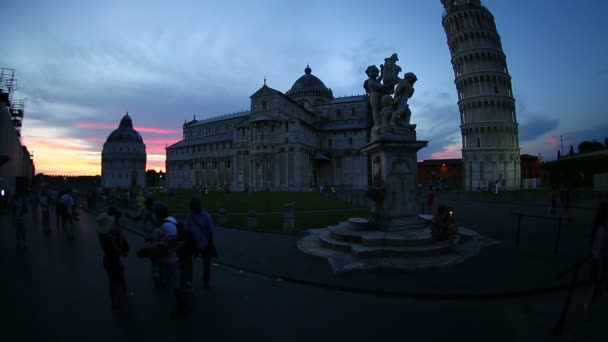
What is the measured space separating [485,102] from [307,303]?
54950 millimetres

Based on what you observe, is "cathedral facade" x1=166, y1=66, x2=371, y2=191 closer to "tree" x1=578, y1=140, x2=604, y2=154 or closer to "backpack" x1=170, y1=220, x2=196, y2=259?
"backpack" x1=170, y1=220, x2=196, y2=259

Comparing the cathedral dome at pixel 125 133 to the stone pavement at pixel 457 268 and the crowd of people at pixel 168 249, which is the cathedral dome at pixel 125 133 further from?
the crowd of people at pixel 168 249

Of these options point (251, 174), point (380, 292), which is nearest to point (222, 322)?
point (380, 292)

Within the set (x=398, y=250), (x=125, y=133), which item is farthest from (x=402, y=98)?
(x=125, y=133)

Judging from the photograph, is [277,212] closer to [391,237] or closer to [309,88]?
[391,237]

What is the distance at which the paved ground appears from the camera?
14.7 ft

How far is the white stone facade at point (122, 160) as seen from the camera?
10944 centimetres

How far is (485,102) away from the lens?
166ft

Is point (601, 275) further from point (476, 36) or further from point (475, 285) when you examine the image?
point (476, 36)

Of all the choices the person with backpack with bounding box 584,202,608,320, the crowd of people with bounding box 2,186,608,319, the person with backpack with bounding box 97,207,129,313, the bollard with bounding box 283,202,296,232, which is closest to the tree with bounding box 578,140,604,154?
the bollard with bounding box 283,202,296,232

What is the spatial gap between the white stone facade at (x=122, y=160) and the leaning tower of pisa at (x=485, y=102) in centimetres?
10356

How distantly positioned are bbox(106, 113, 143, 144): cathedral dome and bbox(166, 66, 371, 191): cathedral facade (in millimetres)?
43300

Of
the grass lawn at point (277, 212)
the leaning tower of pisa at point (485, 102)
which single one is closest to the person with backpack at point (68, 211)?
the grass lawn at point (277, 212)

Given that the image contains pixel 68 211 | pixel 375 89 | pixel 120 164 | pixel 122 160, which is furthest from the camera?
pixel 122 160
